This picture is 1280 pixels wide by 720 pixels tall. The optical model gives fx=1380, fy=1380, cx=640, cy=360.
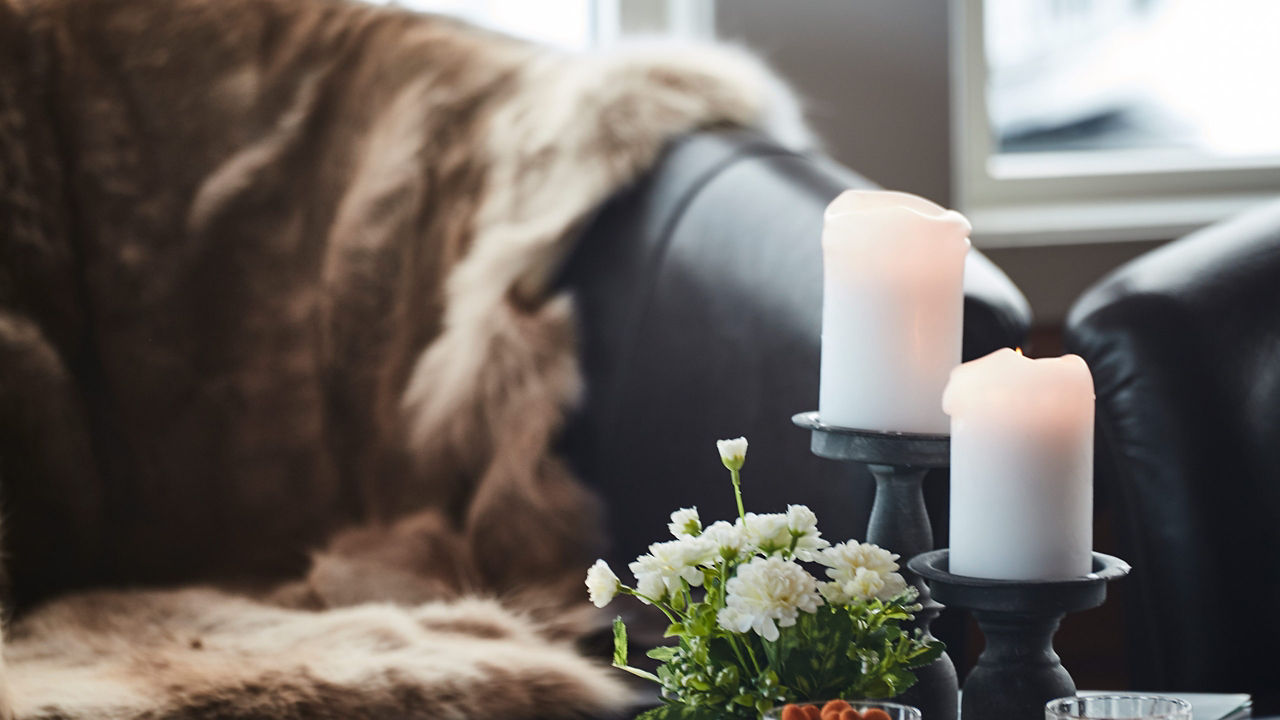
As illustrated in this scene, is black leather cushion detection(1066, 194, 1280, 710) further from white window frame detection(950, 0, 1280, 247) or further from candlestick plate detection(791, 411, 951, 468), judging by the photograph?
white window frame detection(950, 0, 1280, 247)

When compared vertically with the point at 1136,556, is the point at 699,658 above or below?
above

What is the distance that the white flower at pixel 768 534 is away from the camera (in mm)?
604

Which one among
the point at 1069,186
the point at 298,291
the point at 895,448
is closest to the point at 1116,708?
the point at 895,448

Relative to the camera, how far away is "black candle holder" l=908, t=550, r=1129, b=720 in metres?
0.60

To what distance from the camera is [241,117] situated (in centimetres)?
149

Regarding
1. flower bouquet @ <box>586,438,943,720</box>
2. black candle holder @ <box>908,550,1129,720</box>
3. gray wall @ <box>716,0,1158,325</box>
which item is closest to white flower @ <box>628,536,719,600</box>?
flower bouquet @ <box>586,438,943,720</box>

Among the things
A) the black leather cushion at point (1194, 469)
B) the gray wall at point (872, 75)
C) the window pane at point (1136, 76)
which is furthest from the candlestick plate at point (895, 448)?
the window pane at point (1136, 76)

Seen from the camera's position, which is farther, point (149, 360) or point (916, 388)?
point (149, 360)

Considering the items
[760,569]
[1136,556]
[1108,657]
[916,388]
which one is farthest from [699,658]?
[1108,657]

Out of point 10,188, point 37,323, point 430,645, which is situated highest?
point 10,188

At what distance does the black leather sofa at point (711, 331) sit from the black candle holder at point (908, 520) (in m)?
0.25

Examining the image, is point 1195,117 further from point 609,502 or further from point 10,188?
point 10,188

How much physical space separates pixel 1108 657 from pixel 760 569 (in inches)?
59.1

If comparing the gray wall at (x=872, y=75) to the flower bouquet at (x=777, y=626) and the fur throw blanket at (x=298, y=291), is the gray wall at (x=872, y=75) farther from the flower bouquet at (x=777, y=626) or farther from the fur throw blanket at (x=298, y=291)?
the flower bouquet at (x=777, y=626)
